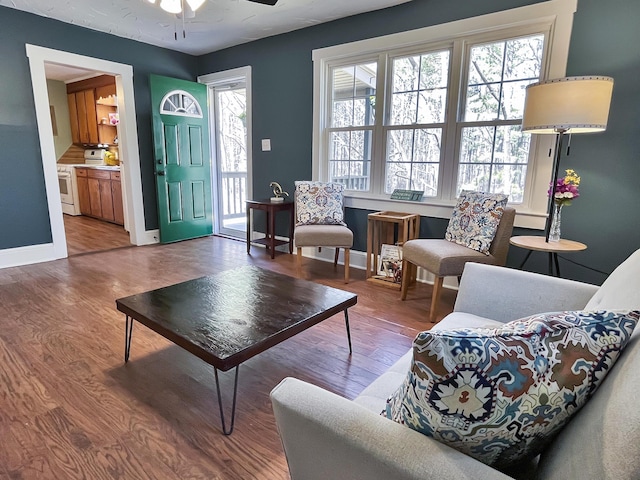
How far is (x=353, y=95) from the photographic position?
3707 millimetres

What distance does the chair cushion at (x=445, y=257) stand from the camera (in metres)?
2.45

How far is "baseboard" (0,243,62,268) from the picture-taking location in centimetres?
363

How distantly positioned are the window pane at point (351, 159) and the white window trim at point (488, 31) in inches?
6.0

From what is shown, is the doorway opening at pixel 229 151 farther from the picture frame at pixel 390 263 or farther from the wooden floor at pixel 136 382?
the wooden floor at pixel 136 382

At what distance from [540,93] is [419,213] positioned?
1375 millimetres

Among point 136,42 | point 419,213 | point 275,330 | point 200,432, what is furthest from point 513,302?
point 136,42

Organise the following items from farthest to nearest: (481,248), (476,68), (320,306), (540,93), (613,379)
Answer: (476,68) → (481,248) → (540,93) → (320,306) → (613,379)

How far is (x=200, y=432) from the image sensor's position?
1500 mm

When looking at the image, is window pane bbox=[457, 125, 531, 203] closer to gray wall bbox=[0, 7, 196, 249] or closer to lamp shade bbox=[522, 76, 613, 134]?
lamp shade bbox=[522, 76, 613, 134]

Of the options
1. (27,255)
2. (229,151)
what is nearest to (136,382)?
(27,255)

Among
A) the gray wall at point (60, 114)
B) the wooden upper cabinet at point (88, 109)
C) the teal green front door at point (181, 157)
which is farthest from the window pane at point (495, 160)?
the gray wall at point (60, 114)

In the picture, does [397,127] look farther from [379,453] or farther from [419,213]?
[379,453]

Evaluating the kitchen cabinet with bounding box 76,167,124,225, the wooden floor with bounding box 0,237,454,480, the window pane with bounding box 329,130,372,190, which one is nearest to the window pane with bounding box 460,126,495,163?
the window pane with bounding box 329,130,372,190

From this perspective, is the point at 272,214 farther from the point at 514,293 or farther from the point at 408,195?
the point at 514,293
